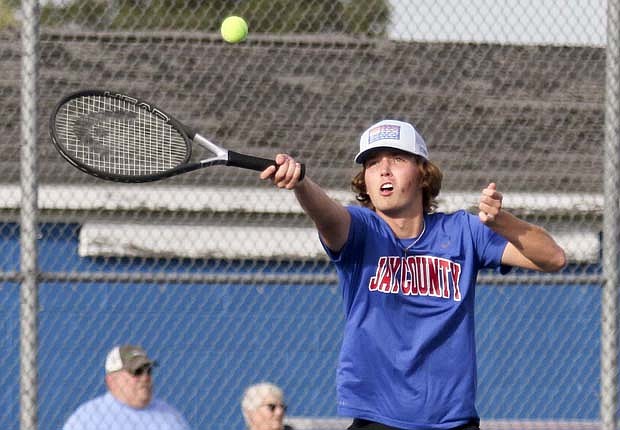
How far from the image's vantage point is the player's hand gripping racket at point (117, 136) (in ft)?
12.7

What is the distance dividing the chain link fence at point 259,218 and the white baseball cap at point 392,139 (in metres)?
2.81

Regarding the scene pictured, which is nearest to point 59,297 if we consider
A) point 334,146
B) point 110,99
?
point 334,146

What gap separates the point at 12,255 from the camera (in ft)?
22.0

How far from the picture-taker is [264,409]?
4.94 m

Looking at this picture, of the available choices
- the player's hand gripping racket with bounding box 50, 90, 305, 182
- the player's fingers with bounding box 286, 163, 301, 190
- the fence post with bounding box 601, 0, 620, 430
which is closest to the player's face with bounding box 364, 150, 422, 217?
the player's fingers with bounding box 286, 163, 301, 190

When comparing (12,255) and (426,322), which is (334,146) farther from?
(426,322)

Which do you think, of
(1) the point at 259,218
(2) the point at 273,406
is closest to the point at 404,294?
(2) the point at 273,406

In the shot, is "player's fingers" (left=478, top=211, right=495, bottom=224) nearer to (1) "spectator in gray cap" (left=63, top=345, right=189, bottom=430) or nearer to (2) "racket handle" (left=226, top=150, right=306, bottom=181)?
(2) "racket handle" (left=226, top=150, right=306, bottom=181)

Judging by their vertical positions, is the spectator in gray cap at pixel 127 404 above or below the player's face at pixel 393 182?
below

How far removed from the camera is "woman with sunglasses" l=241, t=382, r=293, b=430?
4.94 m

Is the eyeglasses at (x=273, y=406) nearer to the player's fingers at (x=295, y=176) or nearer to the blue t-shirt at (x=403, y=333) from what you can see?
the blue t-shirt at (x=403, y=333)

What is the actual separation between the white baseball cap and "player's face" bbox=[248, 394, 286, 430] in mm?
1644

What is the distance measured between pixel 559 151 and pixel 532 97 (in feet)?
1.73

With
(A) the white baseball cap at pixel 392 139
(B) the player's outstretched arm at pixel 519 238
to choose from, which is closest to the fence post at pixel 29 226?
(A) the white baseball cap at pixel 392 139
